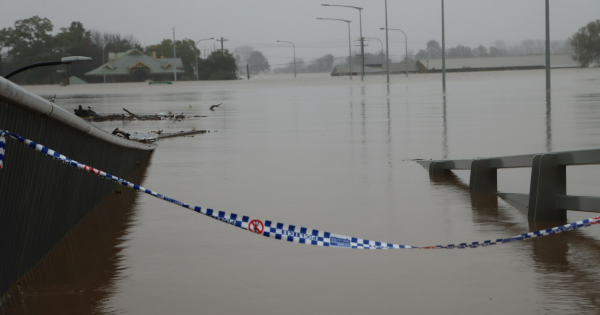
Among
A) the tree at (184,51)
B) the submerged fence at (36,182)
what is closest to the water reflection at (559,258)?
the submerged fence at (36,182)

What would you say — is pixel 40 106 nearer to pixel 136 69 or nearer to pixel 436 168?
pixel 436 168

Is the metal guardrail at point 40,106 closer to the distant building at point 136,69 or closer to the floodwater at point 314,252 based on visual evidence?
the floodwater at point 314,252

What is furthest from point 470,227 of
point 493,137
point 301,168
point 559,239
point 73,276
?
point 493,137

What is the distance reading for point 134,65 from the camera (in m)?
149

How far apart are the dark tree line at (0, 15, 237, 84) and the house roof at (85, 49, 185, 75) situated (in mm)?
3863

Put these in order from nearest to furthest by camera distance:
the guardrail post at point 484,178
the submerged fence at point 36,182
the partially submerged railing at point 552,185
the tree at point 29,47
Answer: the submerged fence at point 36,182 < the partially submerged railing at point 552,185 < the guardrail post at point 484,178 < the tree at point 29,47

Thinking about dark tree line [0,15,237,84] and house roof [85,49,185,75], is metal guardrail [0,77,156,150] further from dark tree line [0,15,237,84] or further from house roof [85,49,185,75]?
house roof [85,49,185,75]

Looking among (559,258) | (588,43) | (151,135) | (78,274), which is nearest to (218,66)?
(588,43)

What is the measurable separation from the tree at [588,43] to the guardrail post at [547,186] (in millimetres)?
147304

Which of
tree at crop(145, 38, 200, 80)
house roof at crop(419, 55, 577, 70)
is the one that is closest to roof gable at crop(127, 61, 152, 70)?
tree at crop(145, 38, 200, 80)

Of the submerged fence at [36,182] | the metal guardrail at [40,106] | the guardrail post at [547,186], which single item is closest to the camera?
the metal guardrail at [40,106]

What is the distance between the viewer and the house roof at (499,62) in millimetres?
170500

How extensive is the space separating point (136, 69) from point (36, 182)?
148117 millimetres

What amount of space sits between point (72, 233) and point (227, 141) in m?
11.1
